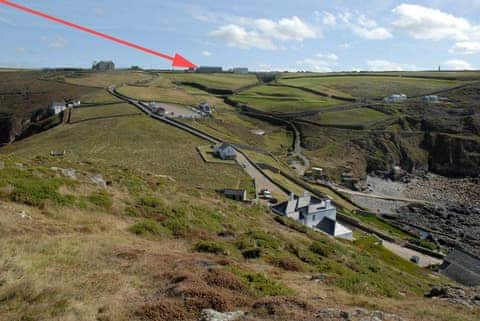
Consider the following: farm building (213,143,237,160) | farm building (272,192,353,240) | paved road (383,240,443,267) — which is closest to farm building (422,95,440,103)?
farm building (213,143,237,160)

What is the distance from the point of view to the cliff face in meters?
76.2

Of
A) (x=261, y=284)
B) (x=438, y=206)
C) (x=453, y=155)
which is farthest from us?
(x=453, y=155)

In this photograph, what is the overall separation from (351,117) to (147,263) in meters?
92.7

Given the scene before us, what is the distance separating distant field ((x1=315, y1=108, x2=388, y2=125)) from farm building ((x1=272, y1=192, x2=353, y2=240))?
6036 cm

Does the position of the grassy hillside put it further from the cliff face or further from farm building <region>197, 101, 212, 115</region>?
farm building <region>197, 101, 212, 115</region>

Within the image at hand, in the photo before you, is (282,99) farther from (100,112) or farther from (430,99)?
(100,112)

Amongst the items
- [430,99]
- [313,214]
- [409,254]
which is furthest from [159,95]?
[409,254]

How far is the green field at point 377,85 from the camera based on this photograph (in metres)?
131

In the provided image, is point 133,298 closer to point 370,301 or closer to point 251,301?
point 251,301

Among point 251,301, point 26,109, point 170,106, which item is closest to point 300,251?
point 251,301

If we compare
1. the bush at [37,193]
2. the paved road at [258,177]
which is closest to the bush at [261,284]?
the bush at [37,193]

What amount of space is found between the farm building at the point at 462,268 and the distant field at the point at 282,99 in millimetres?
73026

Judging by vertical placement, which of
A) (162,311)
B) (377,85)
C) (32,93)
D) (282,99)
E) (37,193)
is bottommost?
(162,311)

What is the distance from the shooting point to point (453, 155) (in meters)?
80.6
